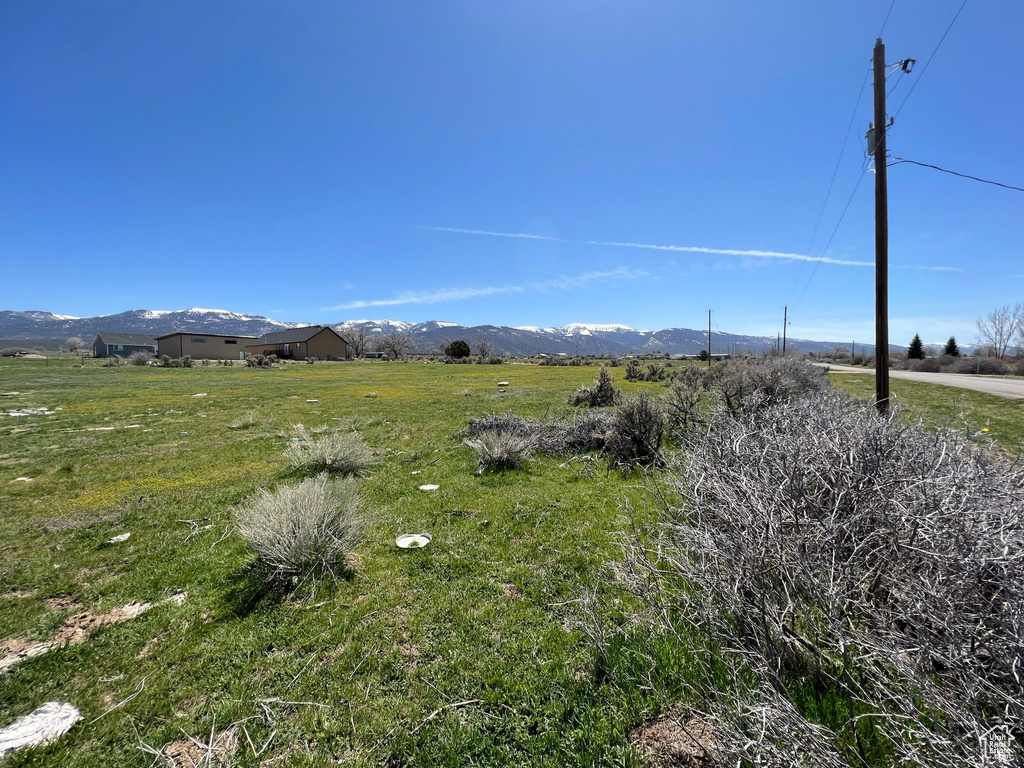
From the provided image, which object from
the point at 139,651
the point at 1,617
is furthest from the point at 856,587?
the point at 1,617

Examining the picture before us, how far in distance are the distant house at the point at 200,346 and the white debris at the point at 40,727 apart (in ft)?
229

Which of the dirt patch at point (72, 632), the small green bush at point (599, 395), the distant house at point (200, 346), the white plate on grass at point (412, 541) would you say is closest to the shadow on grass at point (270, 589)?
the dirt patch at point (72, 632)

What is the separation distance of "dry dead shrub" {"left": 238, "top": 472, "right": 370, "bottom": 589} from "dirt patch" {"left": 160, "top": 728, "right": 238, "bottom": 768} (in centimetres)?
143

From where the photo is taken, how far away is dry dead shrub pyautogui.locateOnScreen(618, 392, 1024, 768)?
57.3 inches

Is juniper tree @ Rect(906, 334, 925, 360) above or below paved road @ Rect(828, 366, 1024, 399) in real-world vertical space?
above

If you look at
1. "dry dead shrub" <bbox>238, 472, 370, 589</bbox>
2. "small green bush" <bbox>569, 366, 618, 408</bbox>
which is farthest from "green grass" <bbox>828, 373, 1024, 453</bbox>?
"dry dead shrub" <bbox>238, 472, 370, 589</bbox>

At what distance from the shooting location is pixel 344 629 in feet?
10.1

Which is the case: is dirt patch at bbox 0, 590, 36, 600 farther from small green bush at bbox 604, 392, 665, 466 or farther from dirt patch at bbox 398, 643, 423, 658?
small green bush at bbox 604, 392, 665, 466

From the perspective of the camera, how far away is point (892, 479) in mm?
2406

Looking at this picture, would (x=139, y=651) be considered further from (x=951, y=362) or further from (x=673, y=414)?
(x=951, y=362)

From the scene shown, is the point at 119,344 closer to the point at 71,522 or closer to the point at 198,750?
the point at 71,522

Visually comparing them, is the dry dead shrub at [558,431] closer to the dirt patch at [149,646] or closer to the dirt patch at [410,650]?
the dirt patch at [410,650]

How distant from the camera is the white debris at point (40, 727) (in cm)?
214

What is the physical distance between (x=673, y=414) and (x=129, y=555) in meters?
8.71
